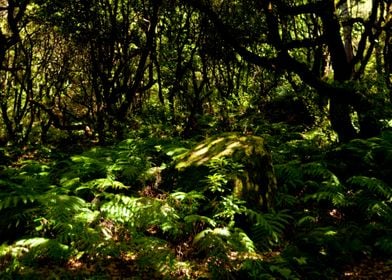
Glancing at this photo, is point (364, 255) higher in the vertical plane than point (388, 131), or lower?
lower

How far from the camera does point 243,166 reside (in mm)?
6559

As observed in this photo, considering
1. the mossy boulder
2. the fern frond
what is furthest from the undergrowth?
the mossy boulder

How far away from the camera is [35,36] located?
1501 cm

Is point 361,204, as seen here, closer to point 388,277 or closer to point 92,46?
point 388,277

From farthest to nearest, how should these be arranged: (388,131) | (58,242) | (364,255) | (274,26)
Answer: (274,26) < (388,131) < (364,255) < (58,242)

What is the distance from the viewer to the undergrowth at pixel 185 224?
16.8ft

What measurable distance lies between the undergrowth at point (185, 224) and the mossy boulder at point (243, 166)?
160 mm

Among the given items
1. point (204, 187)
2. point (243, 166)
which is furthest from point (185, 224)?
point (243, 166)

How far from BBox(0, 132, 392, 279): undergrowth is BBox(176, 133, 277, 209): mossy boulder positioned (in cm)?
16

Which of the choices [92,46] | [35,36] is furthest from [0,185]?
[35,36]

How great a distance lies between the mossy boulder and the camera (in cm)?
642

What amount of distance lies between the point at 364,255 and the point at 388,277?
0.52m

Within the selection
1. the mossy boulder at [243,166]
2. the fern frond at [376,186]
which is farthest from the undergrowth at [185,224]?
the mossy boulder at [243,166]

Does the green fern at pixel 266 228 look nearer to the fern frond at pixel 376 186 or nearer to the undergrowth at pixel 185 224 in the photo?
the undergrowth at pixel 185 224
